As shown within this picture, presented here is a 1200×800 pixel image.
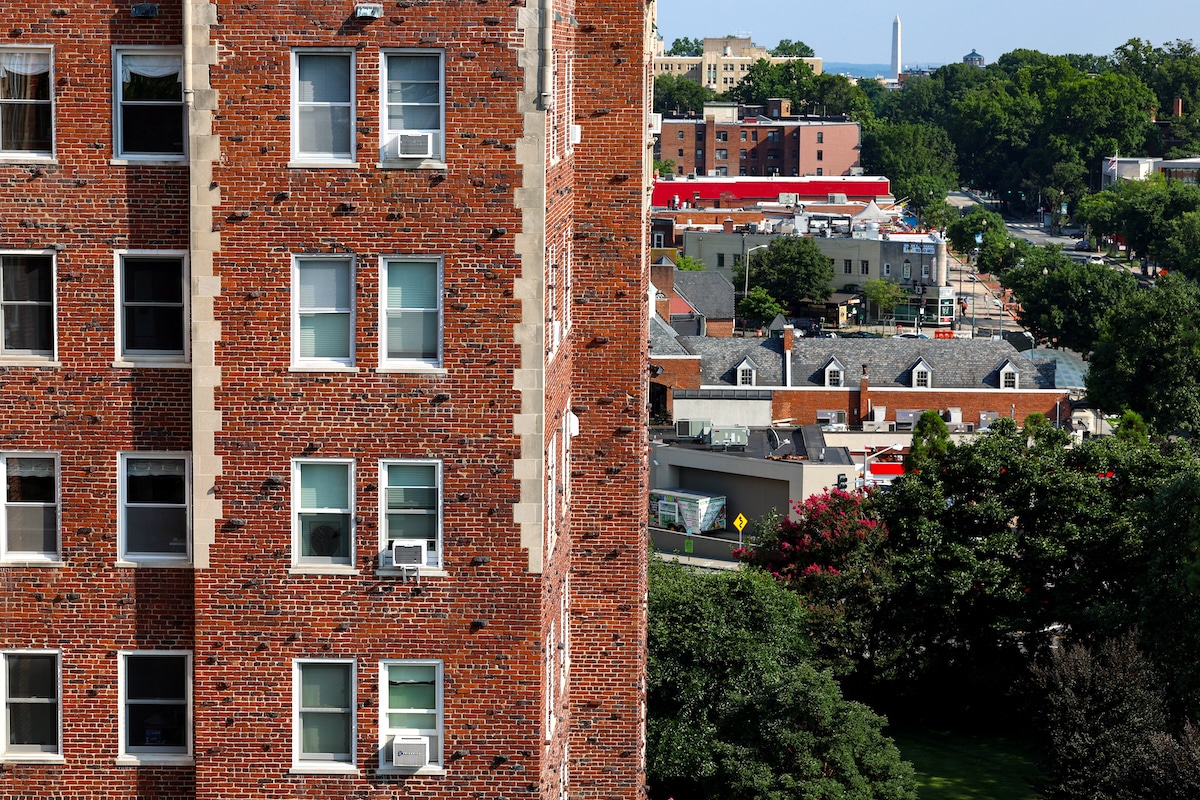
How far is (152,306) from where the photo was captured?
19.7 meters

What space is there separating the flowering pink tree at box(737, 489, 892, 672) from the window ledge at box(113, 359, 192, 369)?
34.5m

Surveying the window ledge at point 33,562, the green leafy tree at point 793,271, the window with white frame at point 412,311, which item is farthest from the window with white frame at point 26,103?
the green leafy tree at point 793,271

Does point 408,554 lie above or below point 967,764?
above

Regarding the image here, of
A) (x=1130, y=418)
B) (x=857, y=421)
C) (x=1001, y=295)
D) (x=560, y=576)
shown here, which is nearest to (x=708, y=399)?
(x=857, y=421)

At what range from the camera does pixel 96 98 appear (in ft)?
63.5

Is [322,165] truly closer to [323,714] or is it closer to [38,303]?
[38,303]

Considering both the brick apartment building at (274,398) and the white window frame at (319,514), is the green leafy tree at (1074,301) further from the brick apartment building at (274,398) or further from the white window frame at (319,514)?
the white window frame at (319,514)

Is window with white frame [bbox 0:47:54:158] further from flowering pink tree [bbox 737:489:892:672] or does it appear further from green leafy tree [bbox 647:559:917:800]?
flowering pink tree [bbox 737:489:892:672]

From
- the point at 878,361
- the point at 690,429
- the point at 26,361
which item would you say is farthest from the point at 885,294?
the point at 26,361

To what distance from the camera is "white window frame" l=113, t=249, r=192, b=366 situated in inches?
767

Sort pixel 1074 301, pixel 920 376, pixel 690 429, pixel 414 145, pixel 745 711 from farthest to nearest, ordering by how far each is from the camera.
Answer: pixel 1074 301 → pixel 920 376 → pixel 690 429 → pixel 745 711 → pixel 414 145

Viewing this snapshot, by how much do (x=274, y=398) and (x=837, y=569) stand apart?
36.9m

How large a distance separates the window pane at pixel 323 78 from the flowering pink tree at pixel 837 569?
3529cm

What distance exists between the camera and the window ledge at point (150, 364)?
19.6 metres
